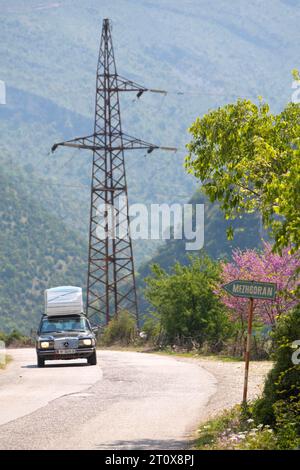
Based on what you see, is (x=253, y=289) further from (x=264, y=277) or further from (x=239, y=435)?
(x=264, y=277)

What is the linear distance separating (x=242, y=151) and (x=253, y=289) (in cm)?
223

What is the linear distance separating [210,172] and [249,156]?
37.0 inches

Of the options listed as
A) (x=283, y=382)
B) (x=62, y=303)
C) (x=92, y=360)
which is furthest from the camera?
(x=62, y=303)

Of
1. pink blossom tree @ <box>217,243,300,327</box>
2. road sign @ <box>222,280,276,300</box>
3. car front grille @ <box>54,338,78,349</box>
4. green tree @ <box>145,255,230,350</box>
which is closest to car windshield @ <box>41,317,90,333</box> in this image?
car front grille @ <box>54,338,78,349</box>

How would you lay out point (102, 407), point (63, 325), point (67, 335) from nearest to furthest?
point (102, 407), point (67, 335), point (63, 325)

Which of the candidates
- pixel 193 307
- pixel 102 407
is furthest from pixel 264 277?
pixel 102 407

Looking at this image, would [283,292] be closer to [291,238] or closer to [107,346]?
[291,238]

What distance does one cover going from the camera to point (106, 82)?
6506 cm

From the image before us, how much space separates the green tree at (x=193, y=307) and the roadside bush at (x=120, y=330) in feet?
23.8

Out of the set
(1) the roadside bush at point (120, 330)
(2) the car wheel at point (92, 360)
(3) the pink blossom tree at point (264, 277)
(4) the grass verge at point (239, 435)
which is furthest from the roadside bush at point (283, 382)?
(1) the roadside bush at point (120, 330)

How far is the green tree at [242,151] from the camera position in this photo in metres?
14.3

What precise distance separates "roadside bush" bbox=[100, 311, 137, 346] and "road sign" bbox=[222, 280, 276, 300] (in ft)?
135

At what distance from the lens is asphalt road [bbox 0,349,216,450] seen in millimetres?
13398

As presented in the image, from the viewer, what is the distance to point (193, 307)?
4934 centimetres
